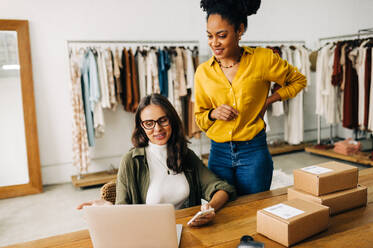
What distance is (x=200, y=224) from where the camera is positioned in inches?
52.3

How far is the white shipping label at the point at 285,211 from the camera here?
46.4 inches

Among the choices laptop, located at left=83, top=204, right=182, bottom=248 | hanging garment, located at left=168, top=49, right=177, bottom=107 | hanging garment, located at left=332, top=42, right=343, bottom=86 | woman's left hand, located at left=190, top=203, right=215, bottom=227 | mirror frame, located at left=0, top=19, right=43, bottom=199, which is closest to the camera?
laptop, located at left=83, top=204, right=182, bottom=248

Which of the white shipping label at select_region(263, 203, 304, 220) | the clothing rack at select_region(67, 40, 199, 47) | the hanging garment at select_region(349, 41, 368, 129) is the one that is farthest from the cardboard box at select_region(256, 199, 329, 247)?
the hanging garment at select_region(349, 41, 368, 129)

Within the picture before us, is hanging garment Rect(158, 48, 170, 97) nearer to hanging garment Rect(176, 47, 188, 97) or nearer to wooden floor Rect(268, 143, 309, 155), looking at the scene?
hanging garment Rect(176, 47, 188, 97)

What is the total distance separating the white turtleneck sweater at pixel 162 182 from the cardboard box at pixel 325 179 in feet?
1.89

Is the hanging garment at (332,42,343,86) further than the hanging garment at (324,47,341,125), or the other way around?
the hanging garment at (324,47,341,125)

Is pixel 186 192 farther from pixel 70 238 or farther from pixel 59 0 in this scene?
pixel 59 0

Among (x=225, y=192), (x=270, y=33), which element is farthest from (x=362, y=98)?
(x=225, y=192)

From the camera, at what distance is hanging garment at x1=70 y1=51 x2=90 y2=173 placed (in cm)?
418

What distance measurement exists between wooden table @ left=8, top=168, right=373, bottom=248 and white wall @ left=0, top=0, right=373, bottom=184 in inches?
137

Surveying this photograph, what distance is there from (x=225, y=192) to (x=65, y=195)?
3.06m

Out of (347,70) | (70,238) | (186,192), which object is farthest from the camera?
(347,70)

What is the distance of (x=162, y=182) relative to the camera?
1689mm

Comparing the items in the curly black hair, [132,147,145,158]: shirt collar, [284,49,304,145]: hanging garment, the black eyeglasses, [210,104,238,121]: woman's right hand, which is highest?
the curly black hair
